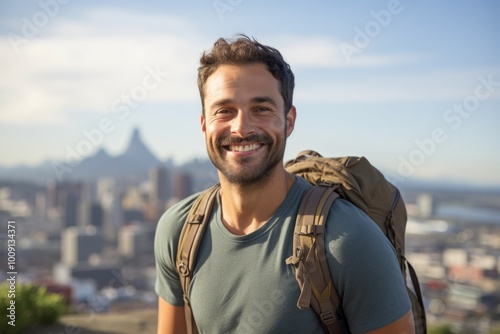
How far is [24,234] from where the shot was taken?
139ft

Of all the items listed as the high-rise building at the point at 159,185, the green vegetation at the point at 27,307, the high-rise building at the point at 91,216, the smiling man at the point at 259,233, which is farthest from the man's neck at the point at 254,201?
the high-rise building at the point at 91,216

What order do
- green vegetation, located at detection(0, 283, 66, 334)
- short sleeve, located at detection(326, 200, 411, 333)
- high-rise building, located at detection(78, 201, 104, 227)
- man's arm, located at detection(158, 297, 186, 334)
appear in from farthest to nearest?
high-rise building, located at detection(78, 201, 104, 227), green vegetation, located at detection(0, 283, 66, 334), man's arm, located at detection(158, 297, 186, 334), short sleeve, located at detection(326, 200, 411, 333)

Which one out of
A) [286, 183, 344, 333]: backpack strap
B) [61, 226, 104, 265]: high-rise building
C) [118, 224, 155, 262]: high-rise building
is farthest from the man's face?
[61, 226, 104, 265]: high-rise building

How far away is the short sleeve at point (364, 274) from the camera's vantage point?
5.71 ft

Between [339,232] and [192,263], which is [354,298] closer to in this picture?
[339,232]

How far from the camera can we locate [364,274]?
173cm

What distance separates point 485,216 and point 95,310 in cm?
3132

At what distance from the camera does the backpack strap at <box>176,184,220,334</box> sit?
207cm

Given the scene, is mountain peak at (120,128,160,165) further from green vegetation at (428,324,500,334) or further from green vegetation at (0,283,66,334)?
green vegetation at (428,324,500,334)

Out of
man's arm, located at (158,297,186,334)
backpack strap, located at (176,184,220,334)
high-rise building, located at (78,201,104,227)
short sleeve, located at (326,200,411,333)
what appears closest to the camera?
short sleeve, located at (326,200,411,333)

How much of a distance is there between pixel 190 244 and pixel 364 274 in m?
0.64

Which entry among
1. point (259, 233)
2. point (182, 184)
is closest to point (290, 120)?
point (259, 233)

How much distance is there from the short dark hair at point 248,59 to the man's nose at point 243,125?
0.52 feet

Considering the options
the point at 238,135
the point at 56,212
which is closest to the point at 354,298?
the point at 238,135
